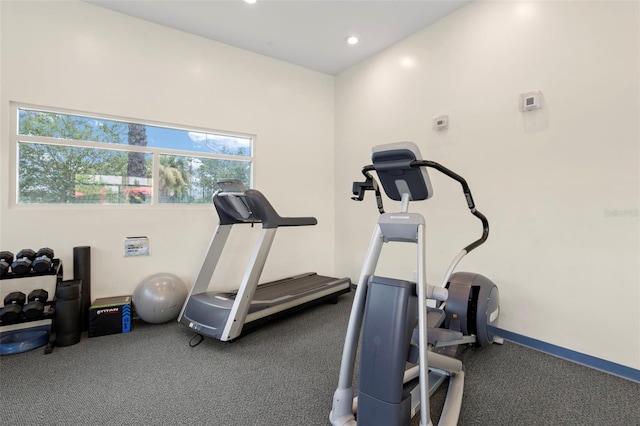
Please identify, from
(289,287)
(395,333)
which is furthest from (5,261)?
(395,333)

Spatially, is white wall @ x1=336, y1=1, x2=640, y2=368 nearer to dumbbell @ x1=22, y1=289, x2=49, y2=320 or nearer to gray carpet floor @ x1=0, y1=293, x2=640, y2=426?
gray carpet floor @ x1=0, y1=293, x2=640, y2=426

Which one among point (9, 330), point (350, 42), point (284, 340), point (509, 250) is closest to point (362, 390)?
point (284, 340)

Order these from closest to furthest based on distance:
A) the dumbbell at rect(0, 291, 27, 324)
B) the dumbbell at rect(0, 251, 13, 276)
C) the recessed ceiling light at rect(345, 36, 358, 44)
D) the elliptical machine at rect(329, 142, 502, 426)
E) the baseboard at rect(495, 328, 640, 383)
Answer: the elliptical machine at rect(329, 142, 502, 426)
the baseboard at rect(495, 328, 640, 383)
the dumbbell at rect(0, 291, 27, 324)
the dumbbell at rect(0, 251, 13, 276)
the recessed ceiling light at rect(345, 36, 358, 44)

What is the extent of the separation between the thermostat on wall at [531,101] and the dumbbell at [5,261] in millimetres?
4779

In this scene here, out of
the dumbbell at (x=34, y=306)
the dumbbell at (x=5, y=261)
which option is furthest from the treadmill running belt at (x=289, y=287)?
the dumbbell at (x=5, y=261)

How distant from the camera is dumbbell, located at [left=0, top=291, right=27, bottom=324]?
2.49 metres

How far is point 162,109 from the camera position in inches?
143

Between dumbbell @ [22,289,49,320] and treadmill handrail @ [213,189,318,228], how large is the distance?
1.67 meters

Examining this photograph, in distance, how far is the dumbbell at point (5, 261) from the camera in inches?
102

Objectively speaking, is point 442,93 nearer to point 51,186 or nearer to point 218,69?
point 218,69

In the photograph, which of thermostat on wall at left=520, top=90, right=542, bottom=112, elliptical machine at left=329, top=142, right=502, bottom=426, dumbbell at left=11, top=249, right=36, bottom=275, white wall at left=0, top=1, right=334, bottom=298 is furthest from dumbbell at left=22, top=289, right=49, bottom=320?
thermostat on wall at left=520, top=90, right=542, bottom=112

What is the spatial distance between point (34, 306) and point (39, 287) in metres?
0.61

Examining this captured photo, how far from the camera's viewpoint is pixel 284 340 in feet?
9.55

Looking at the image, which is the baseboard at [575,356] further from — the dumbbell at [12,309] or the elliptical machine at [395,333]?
the dumbbell at [12,309]
